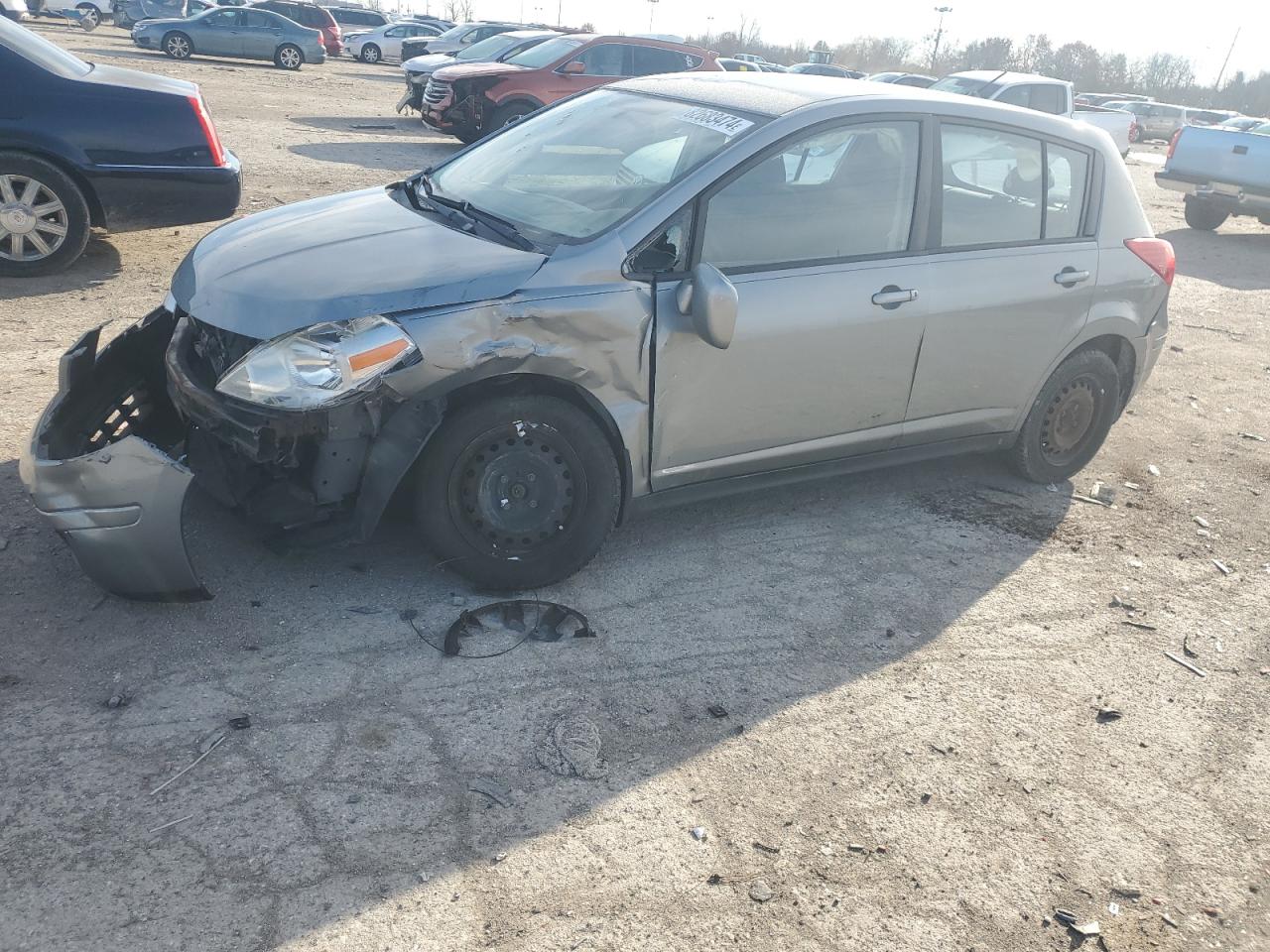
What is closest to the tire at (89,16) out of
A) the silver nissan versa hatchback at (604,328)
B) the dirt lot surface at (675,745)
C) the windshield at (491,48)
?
the windshield at (491,48)

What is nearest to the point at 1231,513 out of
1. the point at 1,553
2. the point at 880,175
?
the point at 880,175

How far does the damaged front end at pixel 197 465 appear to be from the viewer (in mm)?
3340

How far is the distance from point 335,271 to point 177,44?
1128 inches

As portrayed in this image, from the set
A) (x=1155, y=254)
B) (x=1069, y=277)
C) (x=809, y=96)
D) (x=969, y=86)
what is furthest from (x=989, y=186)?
(x=969, y=86)

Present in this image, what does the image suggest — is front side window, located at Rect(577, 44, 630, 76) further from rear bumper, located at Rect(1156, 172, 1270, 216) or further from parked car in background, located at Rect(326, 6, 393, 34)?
parked car in background, located at Rect(326, 6, 393, 34)

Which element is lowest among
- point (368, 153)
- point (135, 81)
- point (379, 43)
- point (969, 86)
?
point (379, 43)

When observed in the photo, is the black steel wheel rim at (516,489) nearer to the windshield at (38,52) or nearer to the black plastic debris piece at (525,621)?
the black plastic debris piece at (525,621)

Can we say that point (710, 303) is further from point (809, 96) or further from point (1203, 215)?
point (1203, 215)

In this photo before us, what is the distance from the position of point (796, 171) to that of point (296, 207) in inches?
84.9

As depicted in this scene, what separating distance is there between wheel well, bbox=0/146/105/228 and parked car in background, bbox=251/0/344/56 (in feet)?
100

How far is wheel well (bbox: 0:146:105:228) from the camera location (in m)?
6.81

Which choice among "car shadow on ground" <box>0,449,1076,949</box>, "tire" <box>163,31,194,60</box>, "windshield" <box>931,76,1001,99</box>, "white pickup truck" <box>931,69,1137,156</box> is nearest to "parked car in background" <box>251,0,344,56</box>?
"tire" <box>163,31,194,60</box>

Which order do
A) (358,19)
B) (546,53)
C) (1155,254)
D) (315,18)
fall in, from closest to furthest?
(1155,254) → (546,53) → (315,18) → (358,19)

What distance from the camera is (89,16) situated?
35.5 metres
